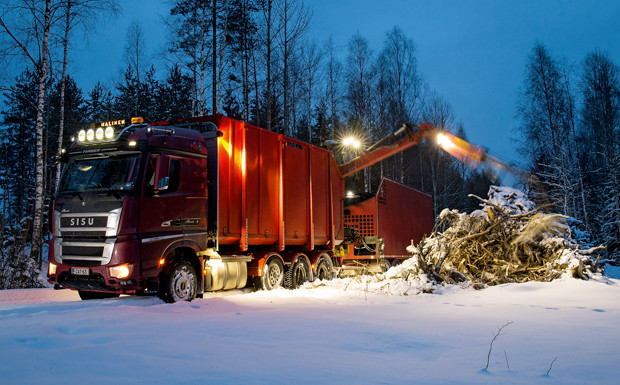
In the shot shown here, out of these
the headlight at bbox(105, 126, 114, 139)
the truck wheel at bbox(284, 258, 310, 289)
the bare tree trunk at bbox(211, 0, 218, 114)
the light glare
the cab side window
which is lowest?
the truck wheel at bbox(284, 258, 310, 289)

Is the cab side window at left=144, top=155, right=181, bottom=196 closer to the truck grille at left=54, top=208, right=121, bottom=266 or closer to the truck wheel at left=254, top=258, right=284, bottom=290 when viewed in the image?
the truck grille at left=54, top=208, right=121, bottom=266

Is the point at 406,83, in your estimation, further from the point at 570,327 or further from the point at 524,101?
the point at 570,327

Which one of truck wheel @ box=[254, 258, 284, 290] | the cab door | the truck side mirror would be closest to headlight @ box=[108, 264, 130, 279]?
the cab door

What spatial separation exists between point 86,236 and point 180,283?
168cm

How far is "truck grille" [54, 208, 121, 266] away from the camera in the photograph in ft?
24.5

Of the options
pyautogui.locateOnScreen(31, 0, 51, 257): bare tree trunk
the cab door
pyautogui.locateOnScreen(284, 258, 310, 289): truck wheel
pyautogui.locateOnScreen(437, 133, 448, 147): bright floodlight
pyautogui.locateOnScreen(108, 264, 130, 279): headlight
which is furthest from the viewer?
pyautogui.locateOnScreen(31, 0, 51, 257): bare tree trunk

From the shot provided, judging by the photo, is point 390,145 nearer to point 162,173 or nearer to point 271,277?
point 271,277

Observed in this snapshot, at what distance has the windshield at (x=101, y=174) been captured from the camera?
7.80 metres

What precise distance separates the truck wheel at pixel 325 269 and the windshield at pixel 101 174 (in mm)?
6027

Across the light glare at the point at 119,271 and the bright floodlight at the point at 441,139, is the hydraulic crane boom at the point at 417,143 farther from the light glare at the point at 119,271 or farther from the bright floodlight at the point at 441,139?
the light glare at the point at 119,271

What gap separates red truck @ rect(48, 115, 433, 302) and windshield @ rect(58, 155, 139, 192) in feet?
0.06

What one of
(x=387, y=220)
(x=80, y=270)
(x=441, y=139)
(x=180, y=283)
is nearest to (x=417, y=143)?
(x=441, y=139)

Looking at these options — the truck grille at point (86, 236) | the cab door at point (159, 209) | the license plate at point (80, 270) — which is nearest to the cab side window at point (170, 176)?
the cab door at point (159, 209)

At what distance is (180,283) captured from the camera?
326 inches
